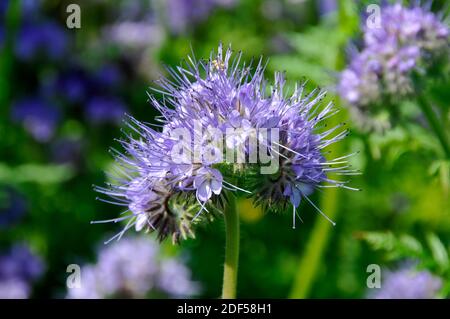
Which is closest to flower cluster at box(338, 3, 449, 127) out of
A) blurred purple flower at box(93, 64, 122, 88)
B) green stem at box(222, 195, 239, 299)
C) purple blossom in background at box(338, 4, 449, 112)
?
purple blossom in background at box(338, 4, 449, 112)

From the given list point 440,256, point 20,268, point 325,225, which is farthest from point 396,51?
point 20,268

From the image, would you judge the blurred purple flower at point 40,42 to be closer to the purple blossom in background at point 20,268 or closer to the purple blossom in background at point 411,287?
the purple blossom in background at point 20,268

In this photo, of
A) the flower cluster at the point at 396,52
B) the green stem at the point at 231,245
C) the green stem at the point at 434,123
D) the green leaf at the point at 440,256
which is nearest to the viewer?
the green stem at the point at 231,245

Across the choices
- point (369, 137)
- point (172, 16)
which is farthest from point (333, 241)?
point (172, 16)

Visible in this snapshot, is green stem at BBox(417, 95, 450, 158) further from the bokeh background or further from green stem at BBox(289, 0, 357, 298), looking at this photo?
green stem at BBox(289, 0, 357, 298)

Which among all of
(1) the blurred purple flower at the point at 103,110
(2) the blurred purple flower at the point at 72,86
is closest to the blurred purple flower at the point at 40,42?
(2) the blurred purple flower at the point at 72,86

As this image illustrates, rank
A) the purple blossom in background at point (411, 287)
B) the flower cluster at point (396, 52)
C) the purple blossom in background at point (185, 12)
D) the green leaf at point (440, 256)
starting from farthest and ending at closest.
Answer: the purple blossom in background at point (185, 12) < the purple blossom in background at point (411, 287) < the flower cluster at point (396, 52) < the green leaf at point (440, 256)

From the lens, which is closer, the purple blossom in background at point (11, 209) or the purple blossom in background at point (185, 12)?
the purple blossom in background at point (11, 209)
